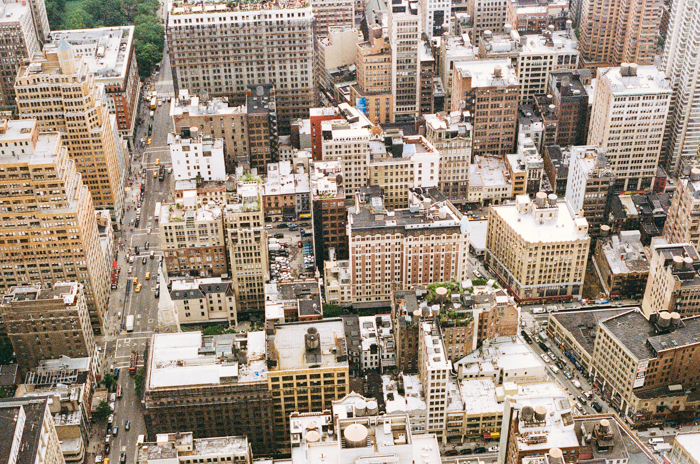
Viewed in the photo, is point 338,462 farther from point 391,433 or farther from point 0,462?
point 0,462

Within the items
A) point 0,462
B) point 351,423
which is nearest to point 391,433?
point 351,423

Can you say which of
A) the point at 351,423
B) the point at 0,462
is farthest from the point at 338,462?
the point at 0,462

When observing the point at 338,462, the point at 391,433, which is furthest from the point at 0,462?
the point at 391,433

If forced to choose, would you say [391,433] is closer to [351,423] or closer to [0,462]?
[351,423]

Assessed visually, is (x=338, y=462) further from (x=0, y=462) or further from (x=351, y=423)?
(x=0, y=462)
